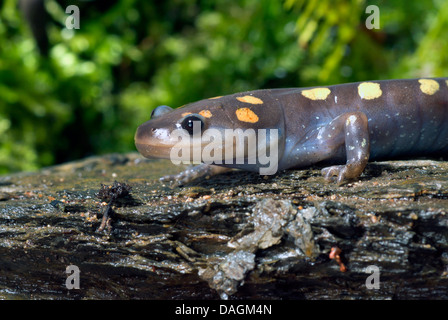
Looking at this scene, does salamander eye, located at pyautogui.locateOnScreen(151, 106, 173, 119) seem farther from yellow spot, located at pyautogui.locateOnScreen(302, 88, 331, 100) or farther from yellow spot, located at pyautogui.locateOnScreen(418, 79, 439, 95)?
yellow spot, located at pyautogui.locateOnScreen(418, 79, 439, 95)

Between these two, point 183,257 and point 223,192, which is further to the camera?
point 223,192

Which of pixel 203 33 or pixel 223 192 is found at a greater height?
pixel 203 33

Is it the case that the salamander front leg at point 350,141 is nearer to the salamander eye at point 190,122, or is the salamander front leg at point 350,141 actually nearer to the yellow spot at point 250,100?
the yellow spot at point 250,100

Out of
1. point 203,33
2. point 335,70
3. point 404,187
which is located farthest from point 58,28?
point 404,187

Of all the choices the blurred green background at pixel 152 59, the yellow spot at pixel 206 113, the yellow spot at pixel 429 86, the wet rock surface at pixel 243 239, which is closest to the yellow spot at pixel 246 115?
the yellow spot at pixel 206 113

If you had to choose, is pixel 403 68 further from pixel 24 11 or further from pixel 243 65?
pixel 24 11

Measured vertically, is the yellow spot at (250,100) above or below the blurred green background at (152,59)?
below

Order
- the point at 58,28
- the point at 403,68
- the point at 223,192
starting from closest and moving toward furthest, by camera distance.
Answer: the point at 223,192 → the point at 403,68 → the point at 58,28
